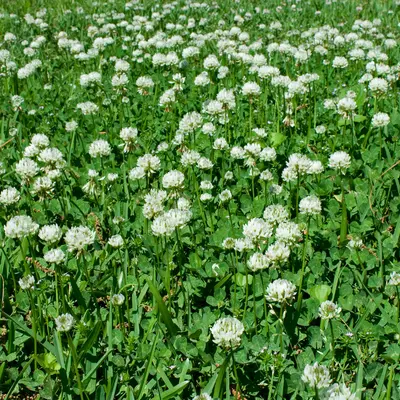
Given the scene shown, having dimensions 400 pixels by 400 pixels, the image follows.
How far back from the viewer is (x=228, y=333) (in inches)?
74.1

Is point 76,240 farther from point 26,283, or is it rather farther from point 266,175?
point 266,175

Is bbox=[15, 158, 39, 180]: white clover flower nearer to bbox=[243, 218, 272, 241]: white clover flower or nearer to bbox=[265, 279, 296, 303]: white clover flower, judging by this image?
bbox=[243, 218, 272, 241]: white clover flower

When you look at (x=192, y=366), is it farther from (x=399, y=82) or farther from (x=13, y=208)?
(x=399, y=82)

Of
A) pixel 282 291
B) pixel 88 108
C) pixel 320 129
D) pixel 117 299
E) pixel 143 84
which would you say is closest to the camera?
pixel 282 291

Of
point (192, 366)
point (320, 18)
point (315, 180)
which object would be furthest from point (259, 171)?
A: point (320, 18)

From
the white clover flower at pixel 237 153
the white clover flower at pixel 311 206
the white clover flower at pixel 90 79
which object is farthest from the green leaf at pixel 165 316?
the white clover flower at pixel 90 79

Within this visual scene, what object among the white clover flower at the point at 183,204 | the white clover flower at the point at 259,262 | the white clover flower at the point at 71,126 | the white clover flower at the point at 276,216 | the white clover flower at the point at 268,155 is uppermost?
the white clover flower at the point at 259,262

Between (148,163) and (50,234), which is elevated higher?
(50,234)

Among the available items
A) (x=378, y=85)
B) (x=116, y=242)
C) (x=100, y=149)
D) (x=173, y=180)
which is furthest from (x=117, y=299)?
(x=378, y=85)

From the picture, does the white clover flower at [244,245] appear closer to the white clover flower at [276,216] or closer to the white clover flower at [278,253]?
the white clover flower at [278,253]

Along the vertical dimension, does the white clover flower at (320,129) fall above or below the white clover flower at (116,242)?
below

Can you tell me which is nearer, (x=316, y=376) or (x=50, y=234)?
(x=316, y=376)

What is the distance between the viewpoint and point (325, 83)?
495cm

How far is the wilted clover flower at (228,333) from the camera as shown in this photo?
74.2 inches
